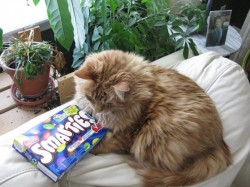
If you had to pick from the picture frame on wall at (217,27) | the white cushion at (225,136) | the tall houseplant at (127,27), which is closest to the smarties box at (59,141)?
the white cushion at (225,136)

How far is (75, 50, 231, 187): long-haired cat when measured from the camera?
0.80 metres

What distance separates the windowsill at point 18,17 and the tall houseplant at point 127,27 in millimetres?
355

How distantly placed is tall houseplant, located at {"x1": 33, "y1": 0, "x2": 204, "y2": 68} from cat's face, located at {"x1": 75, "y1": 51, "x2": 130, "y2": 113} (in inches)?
10.1

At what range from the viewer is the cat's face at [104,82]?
82cm

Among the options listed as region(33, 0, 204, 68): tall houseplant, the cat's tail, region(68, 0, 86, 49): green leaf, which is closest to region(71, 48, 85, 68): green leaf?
region(33, 0, 204, 68): tall houseplant

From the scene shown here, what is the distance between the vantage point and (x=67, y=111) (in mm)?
881

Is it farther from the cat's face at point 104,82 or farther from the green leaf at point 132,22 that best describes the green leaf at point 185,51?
the cat's face at point 104,82

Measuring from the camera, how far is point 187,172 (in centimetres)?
80

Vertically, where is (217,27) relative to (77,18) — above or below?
below

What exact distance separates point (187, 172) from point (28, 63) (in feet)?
2.51

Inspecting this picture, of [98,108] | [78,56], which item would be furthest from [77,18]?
[98,108]

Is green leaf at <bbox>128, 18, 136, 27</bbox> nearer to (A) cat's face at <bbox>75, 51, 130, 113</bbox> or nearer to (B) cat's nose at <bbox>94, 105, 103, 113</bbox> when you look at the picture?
(A) cat's face at <bbox>75, 51, 130, 113</bbox>

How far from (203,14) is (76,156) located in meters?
1.15

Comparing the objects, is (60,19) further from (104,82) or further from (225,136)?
(225,136)
